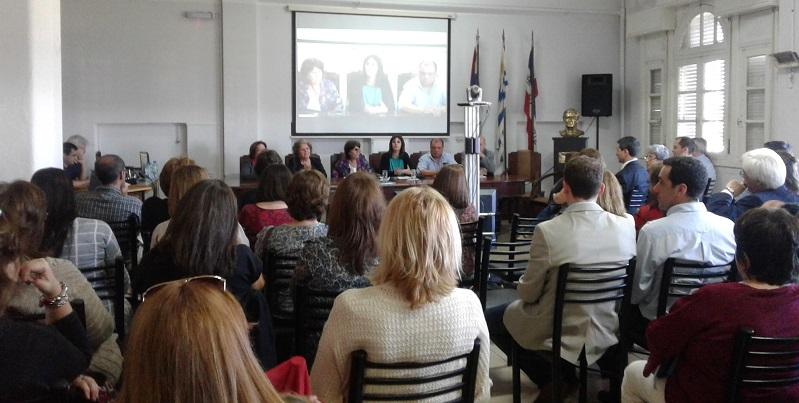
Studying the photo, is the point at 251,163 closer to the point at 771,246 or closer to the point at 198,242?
the point at 198,242

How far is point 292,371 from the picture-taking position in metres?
Answer: 1.81

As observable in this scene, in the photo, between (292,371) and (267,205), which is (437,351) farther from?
(267,205)

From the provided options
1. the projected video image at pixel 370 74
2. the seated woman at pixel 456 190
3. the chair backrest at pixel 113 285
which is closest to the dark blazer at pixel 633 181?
the seated woman at pixel 456 190

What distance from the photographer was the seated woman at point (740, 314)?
2367 millimetres

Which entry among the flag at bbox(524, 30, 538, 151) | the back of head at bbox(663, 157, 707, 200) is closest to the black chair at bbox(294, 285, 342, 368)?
the back of head at bbox(663, 157, 707, 200)

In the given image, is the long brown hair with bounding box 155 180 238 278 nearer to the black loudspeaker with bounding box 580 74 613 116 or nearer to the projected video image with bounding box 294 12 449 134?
the projected video image with bounding box 294 12 449 134

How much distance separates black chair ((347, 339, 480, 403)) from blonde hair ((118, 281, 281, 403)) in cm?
100

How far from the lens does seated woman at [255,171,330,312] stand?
3.72 meters

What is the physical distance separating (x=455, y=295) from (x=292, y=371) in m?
0.70

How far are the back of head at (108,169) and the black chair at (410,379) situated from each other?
2.98 meters

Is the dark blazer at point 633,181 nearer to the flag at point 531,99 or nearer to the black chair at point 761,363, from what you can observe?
the flag at point 531,99

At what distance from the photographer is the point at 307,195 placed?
12.2ft

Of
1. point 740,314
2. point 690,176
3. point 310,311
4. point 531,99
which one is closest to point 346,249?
point 310,311

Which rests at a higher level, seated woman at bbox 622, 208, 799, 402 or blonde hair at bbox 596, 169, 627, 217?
blonde hair at bbox 596, 169, 627, 217
